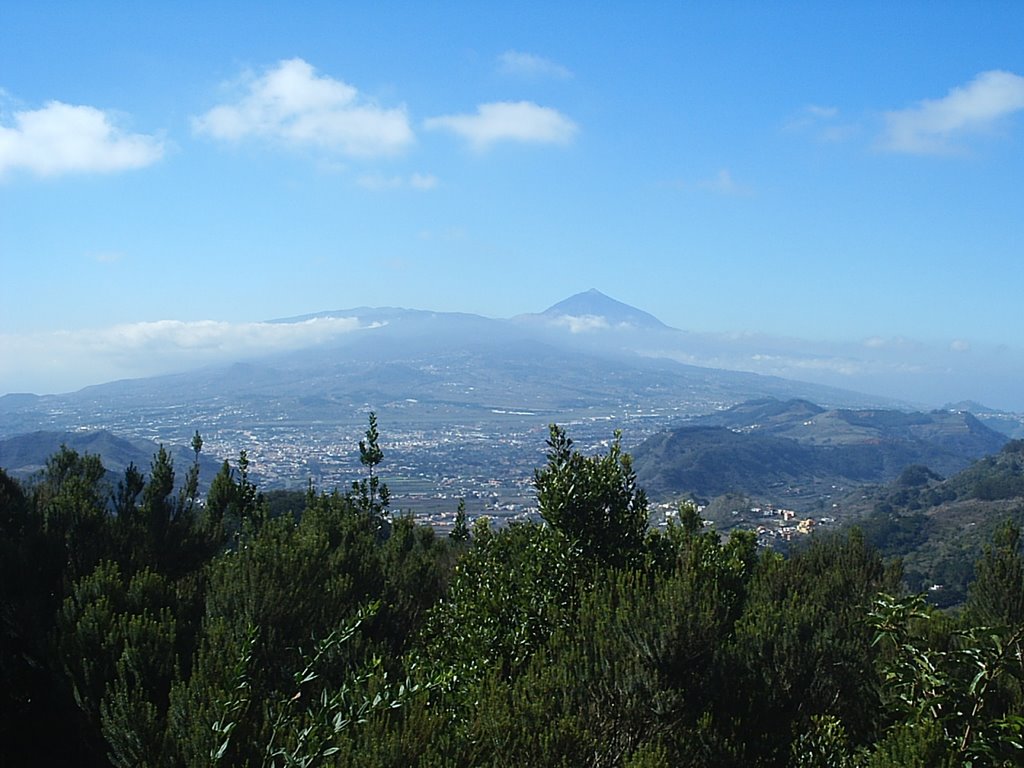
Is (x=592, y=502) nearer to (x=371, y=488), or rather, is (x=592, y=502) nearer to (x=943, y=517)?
(x=371, y=488)

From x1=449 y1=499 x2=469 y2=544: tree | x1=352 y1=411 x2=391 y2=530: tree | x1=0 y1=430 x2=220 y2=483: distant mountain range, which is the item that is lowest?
x1=0 y1=430 x2=220 y2=483: distant mountain range

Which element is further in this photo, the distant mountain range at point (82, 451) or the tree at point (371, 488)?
the distant mountain range at point (82, 451)

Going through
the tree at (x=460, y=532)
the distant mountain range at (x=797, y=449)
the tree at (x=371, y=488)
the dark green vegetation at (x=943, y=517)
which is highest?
the tree at (x=371, y=488)

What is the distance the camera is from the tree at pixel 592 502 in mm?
9625

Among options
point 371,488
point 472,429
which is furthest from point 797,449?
point 371,488

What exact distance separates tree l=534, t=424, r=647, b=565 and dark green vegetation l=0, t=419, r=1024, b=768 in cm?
3

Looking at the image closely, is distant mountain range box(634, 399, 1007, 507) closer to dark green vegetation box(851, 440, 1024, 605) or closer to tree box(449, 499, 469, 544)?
dark green vegetation box(851, 440, 1024, 605)

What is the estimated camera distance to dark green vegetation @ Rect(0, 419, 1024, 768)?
4.96 m

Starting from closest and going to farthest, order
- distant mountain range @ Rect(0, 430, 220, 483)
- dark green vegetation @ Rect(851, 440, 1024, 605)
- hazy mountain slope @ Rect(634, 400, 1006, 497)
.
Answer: dark green vegetation @ Rect(851, 440, 1024, 605)
distant mountain range @ Rect(0, 430, 220, 483)
hazy mountain slope @ Rect(634, 400, 1006, 497)

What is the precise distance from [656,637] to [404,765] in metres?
3.02

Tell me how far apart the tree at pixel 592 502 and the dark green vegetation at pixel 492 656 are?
28mm

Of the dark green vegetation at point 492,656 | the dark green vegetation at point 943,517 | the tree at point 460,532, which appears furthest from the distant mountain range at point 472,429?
the dark green vegetation at point 492,656

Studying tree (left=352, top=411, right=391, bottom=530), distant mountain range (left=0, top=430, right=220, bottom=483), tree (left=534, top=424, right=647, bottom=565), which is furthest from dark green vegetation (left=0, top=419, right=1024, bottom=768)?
distant mountain range (left=0, top=430, right=220, bottom=483)

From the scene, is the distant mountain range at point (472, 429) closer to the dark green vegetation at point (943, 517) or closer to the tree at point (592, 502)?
the dark green vegetation at point (943, 517)
